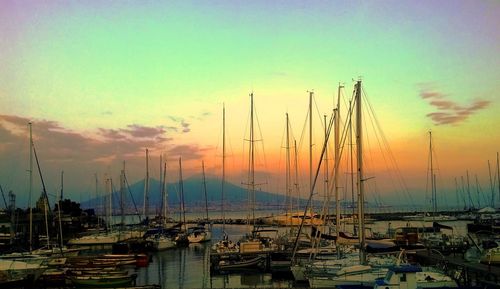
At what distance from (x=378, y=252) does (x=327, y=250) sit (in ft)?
29.6

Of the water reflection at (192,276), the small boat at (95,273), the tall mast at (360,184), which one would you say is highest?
the tall mast at (360,184)

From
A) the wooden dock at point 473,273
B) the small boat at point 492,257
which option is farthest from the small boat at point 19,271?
the small boat at point 492,257

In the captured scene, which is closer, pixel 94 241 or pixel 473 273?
pixel 473 273

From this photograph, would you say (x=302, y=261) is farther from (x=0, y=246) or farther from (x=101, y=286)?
(x=0, y=246)

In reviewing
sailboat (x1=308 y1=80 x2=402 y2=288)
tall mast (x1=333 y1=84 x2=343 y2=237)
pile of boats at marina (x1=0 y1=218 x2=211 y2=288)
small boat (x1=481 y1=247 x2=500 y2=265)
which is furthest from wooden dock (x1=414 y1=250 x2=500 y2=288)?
pile of boats at marina (x1=0 y1=218 x2=211 y2=288)

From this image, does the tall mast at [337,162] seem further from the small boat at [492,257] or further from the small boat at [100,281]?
the small boat at [100,281]

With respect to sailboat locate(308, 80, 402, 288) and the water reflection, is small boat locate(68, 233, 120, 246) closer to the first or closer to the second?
the water reflection

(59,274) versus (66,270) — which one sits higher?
(66,270)

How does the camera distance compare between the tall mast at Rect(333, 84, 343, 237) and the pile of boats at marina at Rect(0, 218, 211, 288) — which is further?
the tall mast at Rect(333, 84, 343, 237)

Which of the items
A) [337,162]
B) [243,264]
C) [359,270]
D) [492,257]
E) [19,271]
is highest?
[337,162]

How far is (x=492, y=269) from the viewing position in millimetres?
31891

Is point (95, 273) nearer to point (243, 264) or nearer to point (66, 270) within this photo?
point (66, 270)

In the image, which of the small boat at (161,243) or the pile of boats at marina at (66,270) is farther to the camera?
the small boat at (161,243)

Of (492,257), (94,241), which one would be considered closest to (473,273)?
(492,257)
